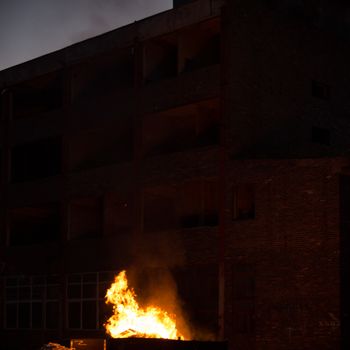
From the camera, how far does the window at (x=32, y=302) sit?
127ft

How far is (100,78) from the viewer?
40.4 m

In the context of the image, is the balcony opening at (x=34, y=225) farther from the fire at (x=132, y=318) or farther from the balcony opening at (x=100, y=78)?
the fire at (x=132, y=318)

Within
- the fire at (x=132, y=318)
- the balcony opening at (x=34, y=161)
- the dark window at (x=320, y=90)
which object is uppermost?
the dark window at (x=320, y=90)

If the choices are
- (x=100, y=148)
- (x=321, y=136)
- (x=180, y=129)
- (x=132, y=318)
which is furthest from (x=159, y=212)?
(x=321, y=136)

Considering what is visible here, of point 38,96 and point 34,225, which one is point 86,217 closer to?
point 34,225

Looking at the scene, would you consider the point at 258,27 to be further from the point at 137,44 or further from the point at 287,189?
the point at 287,189

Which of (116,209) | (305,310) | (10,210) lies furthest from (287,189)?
(10,210)

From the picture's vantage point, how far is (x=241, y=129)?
105 ft

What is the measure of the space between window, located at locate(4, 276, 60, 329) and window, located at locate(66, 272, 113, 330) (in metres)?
1.00

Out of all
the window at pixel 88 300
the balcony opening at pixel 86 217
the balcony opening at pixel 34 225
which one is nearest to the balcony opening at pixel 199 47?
the balcony opening at pixel 86 217

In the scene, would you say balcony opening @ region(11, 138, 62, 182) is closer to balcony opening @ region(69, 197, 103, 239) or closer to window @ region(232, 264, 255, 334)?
balcony opening @ region(69, 197, 103, 239)

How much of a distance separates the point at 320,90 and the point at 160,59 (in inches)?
296

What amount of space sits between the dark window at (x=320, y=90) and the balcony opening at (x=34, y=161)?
13714 millimetres

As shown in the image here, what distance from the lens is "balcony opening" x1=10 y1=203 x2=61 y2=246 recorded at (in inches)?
1663
